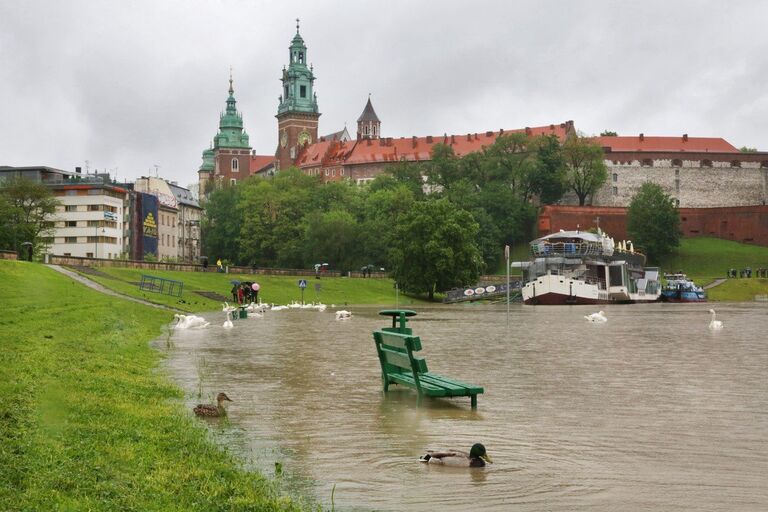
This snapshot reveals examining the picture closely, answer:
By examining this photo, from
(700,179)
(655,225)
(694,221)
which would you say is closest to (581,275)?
(655,225)

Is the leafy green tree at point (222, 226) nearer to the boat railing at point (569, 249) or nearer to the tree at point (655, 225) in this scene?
the boat railing at point (569, 249)

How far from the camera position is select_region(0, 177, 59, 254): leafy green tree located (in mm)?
91750

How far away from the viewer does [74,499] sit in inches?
366

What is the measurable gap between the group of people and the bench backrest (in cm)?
4964

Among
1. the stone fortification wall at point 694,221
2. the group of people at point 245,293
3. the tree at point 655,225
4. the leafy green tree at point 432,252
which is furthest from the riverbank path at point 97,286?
the stone fortification wall at point 694,221

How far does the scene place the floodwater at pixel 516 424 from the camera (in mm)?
11000

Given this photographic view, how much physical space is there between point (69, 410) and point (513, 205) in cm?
13609

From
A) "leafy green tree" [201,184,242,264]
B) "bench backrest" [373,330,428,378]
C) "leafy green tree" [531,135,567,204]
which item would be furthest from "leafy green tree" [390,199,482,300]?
"bench backrest" [373,330,428,378]

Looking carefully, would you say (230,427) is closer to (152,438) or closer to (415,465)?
(152,438)

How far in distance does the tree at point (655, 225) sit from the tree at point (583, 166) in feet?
41.5

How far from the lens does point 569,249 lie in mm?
103000

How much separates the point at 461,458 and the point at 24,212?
9284 cm

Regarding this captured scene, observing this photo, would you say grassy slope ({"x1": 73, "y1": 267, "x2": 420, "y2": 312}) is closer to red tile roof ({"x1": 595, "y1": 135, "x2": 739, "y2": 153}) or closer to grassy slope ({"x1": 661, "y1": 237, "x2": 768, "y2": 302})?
grassy slope ({"x1": 661, "y1": 237, "x2": 768, "y2": 302})

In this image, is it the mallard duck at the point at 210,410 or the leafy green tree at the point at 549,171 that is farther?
the leafy green tree at the point at 549,171
